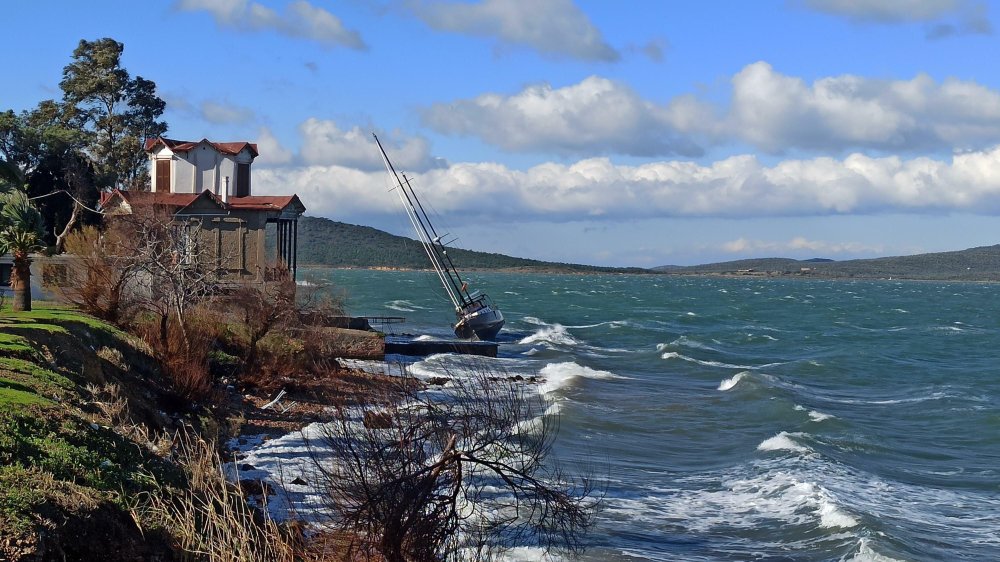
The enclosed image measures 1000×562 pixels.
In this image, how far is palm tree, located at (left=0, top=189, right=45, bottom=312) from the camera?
965 inches

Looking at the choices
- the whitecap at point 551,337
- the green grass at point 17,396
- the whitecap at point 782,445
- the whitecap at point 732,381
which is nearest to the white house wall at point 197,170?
the whitecap at point 551,337

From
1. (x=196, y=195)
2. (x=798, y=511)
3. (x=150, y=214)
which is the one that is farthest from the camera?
(x=196, y=195)

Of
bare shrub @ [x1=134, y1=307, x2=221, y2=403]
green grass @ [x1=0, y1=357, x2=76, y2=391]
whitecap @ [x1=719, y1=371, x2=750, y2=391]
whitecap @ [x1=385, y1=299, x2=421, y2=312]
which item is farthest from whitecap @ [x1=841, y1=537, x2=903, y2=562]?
whitecap @ [x1=385, y1=299, x2=421, y2=312]

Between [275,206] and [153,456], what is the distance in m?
27.2

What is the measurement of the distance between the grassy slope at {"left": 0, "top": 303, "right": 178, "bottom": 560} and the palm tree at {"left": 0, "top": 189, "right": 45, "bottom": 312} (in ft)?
19.6

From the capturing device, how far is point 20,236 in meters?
24.8

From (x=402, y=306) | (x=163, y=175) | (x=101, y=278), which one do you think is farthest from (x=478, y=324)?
(x=402, y=306)

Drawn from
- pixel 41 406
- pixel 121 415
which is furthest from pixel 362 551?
pixel 121 415

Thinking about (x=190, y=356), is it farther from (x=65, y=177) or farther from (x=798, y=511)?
(x=65, y=177)

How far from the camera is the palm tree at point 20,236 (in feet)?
80.4

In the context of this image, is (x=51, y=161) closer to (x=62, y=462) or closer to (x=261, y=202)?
(x=261, y=202)

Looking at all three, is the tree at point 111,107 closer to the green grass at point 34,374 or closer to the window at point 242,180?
the window at point 242,180

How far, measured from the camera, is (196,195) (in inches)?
1560

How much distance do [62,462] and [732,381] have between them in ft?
97.2
